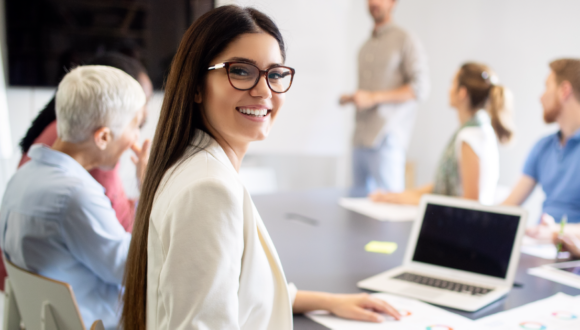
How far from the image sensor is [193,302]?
817 millimetres

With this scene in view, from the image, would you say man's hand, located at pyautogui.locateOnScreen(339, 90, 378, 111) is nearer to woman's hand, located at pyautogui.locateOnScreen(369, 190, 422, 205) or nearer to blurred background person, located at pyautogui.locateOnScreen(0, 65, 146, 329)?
woman's hand, located at pyautogui.locateOnScreen(369, 190, 422, 205)

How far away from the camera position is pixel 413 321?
118 centimetres

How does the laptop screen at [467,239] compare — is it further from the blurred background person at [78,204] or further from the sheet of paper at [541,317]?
the blurred background person at [78,204]

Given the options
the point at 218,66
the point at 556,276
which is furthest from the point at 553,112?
the point at 218,66

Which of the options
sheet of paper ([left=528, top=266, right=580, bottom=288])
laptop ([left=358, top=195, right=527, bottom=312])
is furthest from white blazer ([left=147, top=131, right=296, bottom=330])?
sheet of paper ([left=528, top=266, right=580, bottom=288])

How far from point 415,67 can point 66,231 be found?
9.11 ft

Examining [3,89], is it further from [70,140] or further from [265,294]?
[265,294]

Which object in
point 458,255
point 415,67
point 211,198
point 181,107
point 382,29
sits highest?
point 382,29

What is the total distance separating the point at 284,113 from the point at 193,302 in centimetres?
373

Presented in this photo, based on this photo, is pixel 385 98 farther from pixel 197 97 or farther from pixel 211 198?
pixel 211 198

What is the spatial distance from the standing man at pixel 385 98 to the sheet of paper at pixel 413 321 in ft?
7.51

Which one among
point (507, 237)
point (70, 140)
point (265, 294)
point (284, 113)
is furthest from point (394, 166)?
point (265, 294)

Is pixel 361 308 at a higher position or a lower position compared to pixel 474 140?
lower

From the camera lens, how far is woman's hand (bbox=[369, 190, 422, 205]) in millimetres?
2447
